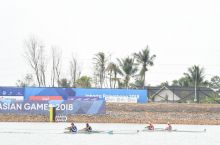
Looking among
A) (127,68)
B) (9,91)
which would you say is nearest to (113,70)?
(127,68)

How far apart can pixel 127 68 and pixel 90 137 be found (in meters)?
80.2

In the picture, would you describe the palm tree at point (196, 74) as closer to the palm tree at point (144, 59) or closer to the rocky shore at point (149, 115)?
the palm tree at point (144, 59)

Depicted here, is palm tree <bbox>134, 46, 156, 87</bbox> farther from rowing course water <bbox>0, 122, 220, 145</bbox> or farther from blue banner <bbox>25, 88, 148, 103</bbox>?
rowing course water <bbox>0, 122, 220, 145</bbox>

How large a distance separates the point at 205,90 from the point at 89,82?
959 inches

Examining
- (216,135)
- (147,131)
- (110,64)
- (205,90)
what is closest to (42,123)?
(147,131)

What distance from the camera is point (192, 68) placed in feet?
481

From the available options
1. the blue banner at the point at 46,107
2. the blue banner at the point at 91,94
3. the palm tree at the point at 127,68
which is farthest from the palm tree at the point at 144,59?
the blue banner at the point at 46,107

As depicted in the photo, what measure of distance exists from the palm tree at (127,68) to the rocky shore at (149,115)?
45396mm

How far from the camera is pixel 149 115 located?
8375 cm

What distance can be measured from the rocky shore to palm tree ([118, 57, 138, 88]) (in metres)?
45.4

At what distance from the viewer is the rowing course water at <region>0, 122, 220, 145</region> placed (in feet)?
168

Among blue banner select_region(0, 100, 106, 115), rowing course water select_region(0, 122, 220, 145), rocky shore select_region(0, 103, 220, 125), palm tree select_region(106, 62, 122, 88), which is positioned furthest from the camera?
palm tree select_region(106, 62, 122, 88)

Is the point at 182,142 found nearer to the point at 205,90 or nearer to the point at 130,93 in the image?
the point at 130,93

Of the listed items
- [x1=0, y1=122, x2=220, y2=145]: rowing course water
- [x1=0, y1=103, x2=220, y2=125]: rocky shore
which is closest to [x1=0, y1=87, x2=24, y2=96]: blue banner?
[x1=0, y1=103, x2=220, y2=125]: rocky shore
